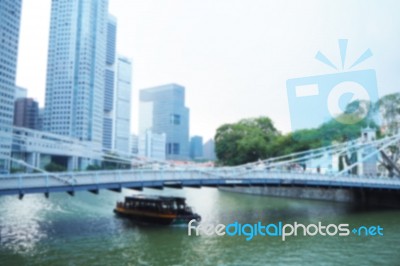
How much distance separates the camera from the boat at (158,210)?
72.7ft

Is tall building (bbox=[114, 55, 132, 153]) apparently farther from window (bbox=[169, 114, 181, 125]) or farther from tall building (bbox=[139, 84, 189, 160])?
window (bbox=[169, 114, 181, 125])

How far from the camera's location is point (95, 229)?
66.8ft

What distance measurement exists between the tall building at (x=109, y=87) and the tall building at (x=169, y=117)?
168 feet

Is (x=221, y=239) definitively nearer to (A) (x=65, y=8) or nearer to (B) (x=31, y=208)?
(B) (x=31, y=208)

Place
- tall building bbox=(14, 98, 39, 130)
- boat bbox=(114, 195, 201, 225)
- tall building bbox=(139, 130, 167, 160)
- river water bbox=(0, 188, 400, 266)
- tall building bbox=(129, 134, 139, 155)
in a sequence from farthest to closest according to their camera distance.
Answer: tall building bbox=(129, 134, 139, 155), tall building bbox=(139, 130, 167, 160), tall building bbox=(14, 98, 39, 130), boat bbox=(114, 195, 201, 225), river water bbox=(0, 188, 400, 266)

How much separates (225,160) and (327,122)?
68.5 ft

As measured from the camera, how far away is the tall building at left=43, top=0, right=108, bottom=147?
8431 centimetres

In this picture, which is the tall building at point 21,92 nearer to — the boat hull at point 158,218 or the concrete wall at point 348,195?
the concrete wall at point 348,195

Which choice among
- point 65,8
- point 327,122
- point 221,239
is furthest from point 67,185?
point 65,8

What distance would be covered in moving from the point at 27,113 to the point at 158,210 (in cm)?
8126

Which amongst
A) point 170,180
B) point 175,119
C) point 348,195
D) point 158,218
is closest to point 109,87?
point 175,119

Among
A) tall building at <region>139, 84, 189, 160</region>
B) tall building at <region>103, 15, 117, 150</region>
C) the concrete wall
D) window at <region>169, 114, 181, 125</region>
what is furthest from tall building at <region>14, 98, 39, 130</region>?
window at <region>169, 114, 181, 125</region>

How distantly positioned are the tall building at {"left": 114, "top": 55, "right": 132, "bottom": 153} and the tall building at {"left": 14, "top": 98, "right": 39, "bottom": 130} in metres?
39.3

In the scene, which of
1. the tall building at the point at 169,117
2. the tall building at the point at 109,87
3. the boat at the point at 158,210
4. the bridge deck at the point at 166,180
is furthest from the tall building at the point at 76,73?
the tall building at the point at 169,117
